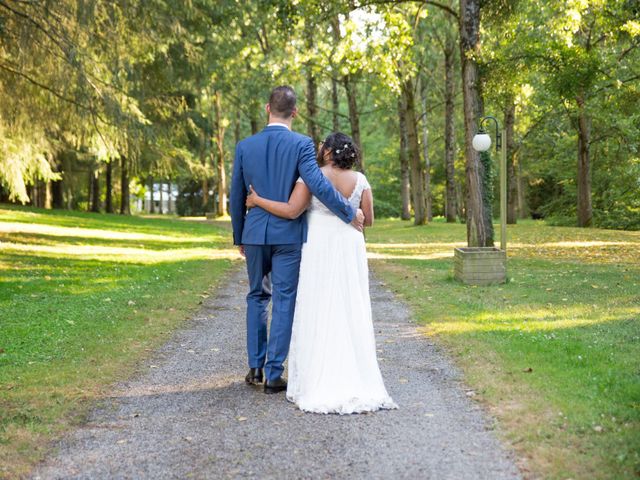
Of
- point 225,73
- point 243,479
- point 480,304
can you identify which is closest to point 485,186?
point 480,304

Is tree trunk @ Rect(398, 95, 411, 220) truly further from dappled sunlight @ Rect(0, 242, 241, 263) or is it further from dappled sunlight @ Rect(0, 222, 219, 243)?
dappled sunlight @ Rect(0, 242, 241, 263)

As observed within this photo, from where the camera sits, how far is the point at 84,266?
15.3 meters

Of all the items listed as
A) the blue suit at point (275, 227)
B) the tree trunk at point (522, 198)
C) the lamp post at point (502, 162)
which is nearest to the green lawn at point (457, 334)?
the lamp post at point (502, 162)

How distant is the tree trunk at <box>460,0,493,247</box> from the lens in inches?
569

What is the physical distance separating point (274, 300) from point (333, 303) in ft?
1.68

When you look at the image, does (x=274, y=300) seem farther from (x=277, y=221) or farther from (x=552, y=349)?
(x=552, y=349)

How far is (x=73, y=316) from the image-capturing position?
30.7ft

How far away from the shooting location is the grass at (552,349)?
173 inches

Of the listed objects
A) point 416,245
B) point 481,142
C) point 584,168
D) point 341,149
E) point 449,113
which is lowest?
point 416,245

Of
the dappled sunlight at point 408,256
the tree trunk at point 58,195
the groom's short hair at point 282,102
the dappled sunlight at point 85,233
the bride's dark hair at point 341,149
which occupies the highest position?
the tree trunk at point 58,195

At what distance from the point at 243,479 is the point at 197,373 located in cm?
262

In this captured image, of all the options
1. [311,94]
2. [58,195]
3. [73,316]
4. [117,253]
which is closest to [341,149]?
[73,316]

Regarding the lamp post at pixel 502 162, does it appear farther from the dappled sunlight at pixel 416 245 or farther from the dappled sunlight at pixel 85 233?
the dappled sunlight at pixel 85 233

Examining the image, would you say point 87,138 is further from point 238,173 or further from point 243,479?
point 243,479
